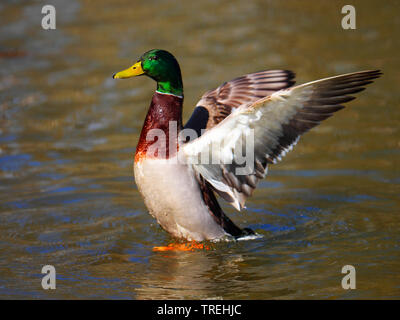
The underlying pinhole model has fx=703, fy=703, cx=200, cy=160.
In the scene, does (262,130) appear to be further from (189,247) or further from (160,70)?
(189,247)

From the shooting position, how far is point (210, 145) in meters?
4.90

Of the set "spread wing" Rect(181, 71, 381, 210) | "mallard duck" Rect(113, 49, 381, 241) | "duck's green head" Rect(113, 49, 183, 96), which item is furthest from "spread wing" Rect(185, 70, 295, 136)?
"spread wing" Rect(181, 71, 381, 210)

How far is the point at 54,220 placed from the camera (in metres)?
6.14

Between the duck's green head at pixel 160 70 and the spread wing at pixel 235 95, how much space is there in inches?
20.8

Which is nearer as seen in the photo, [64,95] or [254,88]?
[254,88]

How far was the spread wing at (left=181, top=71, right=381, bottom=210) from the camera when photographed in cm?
466

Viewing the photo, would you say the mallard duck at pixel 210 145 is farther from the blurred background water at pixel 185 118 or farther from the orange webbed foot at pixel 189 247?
the blurred background water at pixel 185 118

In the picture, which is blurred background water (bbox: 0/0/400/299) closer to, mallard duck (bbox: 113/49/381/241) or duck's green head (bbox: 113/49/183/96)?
mallard duck (bbox: 113/49/381/241)

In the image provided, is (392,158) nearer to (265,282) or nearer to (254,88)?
(254,88)

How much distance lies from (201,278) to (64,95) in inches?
201

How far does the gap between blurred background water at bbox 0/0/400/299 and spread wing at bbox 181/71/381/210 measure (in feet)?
2.46

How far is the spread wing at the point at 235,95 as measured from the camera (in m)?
5.86

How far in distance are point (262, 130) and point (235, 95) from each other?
133cm
